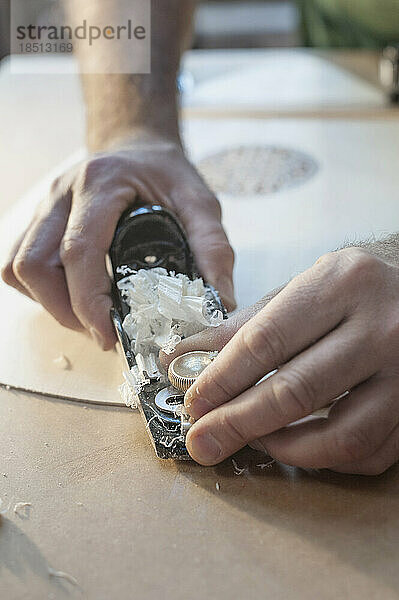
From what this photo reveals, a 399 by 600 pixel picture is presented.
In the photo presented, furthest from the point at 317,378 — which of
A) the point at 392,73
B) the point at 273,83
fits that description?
the point at 273,83

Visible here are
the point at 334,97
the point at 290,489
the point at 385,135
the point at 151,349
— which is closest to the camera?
the point at 290,489

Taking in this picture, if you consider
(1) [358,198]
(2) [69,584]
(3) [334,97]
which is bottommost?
(2) [69,584]

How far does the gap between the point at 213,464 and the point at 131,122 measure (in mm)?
842

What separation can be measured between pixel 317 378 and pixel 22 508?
0.37m

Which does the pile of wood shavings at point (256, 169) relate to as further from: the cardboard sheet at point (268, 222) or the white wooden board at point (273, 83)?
the white wooden board at point (273, 83)

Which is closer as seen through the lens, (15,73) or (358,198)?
(358,198)

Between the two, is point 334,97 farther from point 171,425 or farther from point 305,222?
point 171,425

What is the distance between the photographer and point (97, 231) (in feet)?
3.44

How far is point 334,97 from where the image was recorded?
6.73 feet

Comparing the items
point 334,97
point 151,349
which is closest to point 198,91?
point 334,97

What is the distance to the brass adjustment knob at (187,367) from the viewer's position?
2.65ft

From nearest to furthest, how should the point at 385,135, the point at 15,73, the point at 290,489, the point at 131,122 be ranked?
the point at 290,489 < the point at 131,122 < the point at 385,135 < the point at 15,73

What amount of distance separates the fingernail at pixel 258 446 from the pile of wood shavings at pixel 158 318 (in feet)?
0.46

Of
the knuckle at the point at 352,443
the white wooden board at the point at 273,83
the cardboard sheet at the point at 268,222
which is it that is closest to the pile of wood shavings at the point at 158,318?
the cardboard sheet at the point at 268,222
